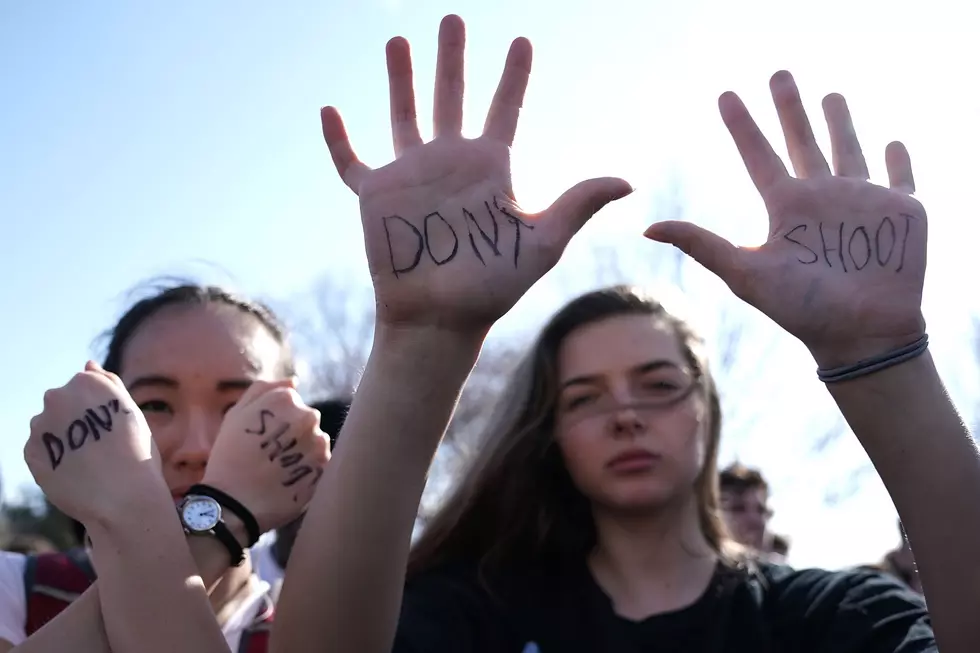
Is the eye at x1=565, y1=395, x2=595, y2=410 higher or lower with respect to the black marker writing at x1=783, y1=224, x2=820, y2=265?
lower

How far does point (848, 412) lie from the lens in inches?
55.6

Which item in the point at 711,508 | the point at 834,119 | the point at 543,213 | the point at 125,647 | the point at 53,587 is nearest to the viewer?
the point at 125,647

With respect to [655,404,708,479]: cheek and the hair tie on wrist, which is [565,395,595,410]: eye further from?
the hair tie on wrist

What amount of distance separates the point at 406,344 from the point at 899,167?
92cm

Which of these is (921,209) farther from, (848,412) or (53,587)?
(53,587)

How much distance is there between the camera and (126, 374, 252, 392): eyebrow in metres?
1.99

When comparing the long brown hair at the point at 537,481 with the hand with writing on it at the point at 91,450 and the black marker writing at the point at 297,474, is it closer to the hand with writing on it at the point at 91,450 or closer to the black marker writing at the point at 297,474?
the black marker writing at the point at 297,474

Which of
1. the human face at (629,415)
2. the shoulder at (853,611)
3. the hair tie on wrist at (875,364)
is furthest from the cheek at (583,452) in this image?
the hair tie on wrist at (875,364)

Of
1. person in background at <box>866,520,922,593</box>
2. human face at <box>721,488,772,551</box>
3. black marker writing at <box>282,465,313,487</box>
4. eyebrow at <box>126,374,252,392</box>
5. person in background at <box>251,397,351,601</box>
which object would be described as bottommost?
person in background at <box>866,520,922,593</box>

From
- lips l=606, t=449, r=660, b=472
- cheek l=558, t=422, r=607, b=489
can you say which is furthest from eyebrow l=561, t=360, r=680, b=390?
lips l=606, t=449, r=660, b=472

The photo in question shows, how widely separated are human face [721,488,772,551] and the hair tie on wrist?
4.20 meters

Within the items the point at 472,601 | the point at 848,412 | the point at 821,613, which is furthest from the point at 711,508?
the point at 848,412

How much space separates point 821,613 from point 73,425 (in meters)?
1.51

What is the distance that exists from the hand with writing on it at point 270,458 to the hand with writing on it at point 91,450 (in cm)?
13
